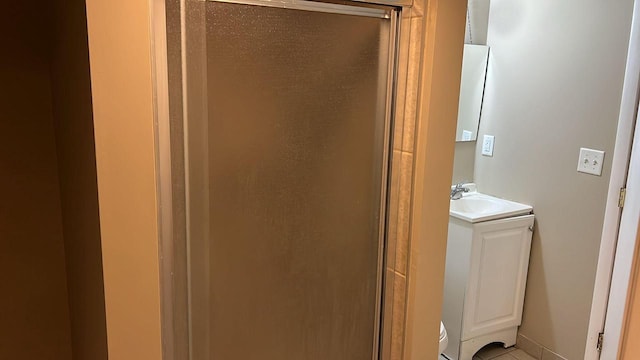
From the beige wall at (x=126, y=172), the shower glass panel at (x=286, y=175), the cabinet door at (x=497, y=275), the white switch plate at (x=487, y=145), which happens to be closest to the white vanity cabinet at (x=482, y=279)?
the cabinet door at (x=497, y=275)

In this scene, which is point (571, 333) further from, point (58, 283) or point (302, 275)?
point (58, 283)

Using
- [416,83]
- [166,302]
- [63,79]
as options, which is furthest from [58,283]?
[416,83]

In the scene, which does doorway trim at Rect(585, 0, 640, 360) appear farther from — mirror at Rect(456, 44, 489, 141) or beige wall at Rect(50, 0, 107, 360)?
beige wall at Rect(50, 0, 107, 360)

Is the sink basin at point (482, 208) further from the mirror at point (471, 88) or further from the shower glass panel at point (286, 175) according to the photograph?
the shower glass panel at point (286, 175)

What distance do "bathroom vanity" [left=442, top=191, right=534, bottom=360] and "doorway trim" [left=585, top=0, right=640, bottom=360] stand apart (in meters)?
0.56

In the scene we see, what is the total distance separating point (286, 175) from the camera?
1113 millimetres

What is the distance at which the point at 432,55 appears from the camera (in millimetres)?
1186

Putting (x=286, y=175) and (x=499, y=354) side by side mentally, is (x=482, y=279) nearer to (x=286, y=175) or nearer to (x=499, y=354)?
(x=499, y=354)

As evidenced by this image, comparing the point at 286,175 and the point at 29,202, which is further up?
the point at 286,175

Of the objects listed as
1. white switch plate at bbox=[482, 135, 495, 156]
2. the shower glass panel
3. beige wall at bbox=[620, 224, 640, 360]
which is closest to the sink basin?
white switch plate at bbox=[482, 135, 495, 156]

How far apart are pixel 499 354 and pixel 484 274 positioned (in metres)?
0.58

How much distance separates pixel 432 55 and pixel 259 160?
1.62 ft

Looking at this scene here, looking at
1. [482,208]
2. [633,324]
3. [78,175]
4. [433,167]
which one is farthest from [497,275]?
[78,175]

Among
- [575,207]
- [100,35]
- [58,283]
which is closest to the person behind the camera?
[100,35]
